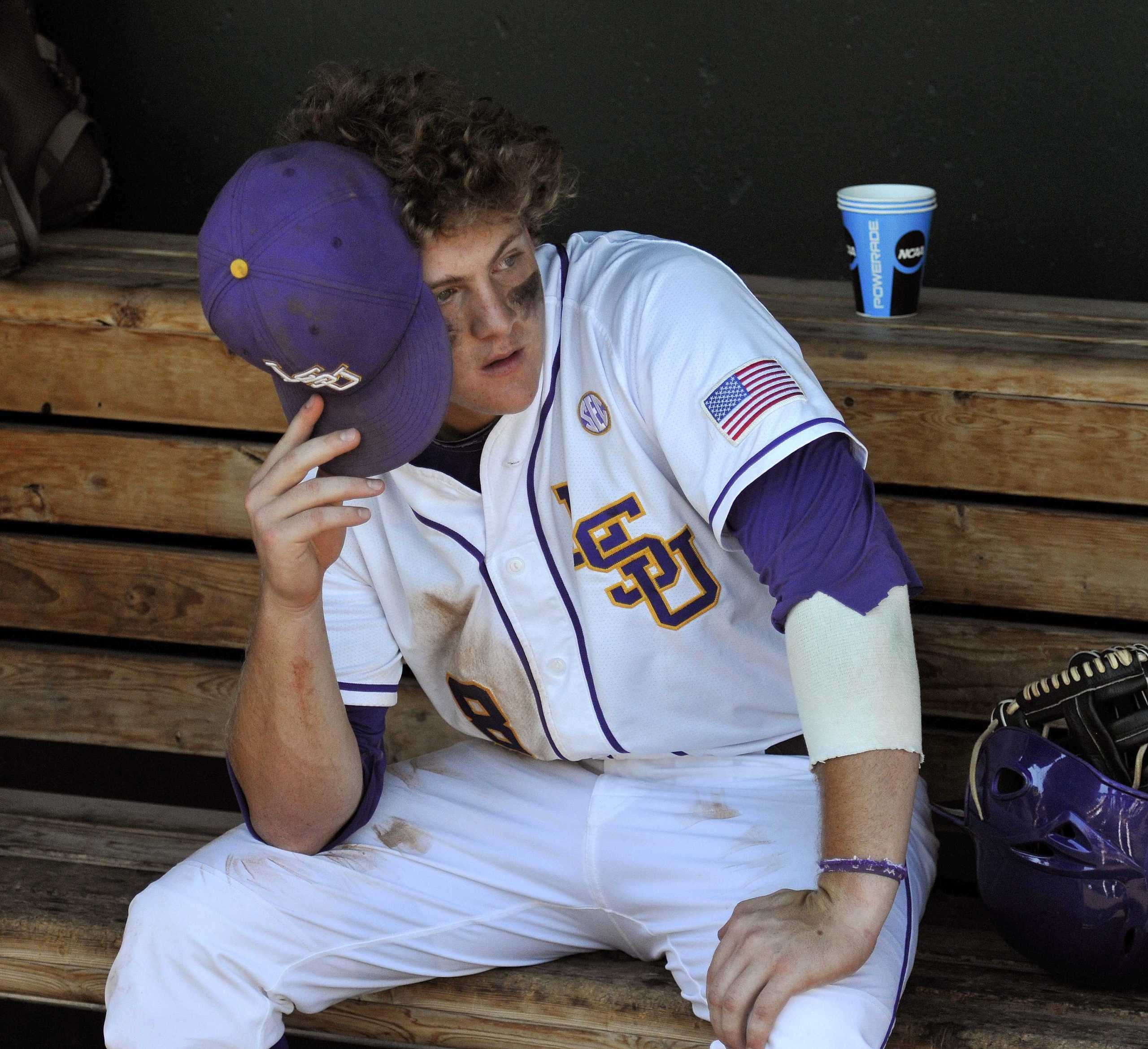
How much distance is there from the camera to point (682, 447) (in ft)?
4.84

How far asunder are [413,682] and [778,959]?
971 mm

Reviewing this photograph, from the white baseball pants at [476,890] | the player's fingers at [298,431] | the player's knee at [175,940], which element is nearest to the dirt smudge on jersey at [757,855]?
the white baseball pants at [476,890]

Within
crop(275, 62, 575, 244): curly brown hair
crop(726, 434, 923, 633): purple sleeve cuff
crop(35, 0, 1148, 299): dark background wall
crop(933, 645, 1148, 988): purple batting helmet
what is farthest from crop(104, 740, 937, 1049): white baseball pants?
crop(35, 0, 1148, 299): dark background wall

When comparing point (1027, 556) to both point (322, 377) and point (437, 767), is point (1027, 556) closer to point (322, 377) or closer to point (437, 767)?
point (437, 767)

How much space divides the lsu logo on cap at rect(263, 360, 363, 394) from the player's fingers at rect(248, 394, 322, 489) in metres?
0.02

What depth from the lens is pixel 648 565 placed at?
1.58 metres

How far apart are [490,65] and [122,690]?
1.20m

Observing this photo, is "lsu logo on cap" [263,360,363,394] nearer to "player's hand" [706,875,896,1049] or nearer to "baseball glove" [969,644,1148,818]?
"player's hand" [706,875,896,1049]

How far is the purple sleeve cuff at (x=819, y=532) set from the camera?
4.44 feet

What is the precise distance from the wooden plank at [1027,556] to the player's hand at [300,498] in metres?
0.80

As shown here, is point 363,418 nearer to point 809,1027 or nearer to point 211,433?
point 809,1027

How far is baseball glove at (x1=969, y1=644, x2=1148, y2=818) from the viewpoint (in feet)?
5.01

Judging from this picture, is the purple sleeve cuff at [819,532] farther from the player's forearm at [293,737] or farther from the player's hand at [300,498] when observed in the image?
the player's forearm at [293,737]

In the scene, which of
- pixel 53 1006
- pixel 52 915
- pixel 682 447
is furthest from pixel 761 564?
pixel 53 1006
